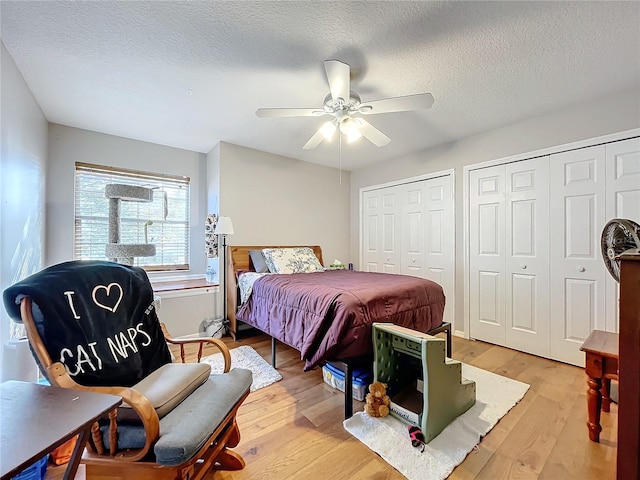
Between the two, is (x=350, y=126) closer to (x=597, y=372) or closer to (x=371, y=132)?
(x=371, y=132)

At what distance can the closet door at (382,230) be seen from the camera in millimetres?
4141

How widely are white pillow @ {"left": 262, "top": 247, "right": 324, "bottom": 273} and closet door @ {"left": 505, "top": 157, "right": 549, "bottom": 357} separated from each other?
2.22 m

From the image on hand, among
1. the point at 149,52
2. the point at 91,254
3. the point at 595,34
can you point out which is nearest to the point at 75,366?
the point at 149,52

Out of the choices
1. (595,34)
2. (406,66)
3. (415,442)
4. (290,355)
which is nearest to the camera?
(415,442)

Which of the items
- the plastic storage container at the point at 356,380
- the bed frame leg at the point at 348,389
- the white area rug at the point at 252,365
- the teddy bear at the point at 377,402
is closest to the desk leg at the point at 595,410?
the teddy bear at the point at 377,402

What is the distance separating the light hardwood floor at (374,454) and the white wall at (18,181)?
1290 millimetres

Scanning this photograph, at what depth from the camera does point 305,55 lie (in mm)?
1841

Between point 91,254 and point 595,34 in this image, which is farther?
point 91,254

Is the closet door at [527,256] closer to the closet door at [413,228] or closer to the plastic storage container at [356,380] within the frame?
the closet door at [413,228]

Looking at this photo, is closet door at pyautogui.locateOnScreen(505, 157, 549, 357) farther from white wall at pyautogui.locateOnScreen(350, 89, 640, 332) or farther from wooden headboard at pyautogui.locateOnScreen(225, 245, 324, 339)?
wooden headboard at pyautogui.locateOnScreen(225, 245, 324, 339)

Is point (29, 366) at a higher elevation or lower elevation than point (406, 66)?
lower

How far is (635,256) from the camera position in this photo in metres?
0.91

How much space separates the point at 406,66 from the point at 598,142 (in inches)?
77.1

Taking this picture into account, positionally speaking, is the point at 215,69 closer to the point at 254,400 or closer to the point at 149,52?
the point at 149,52
